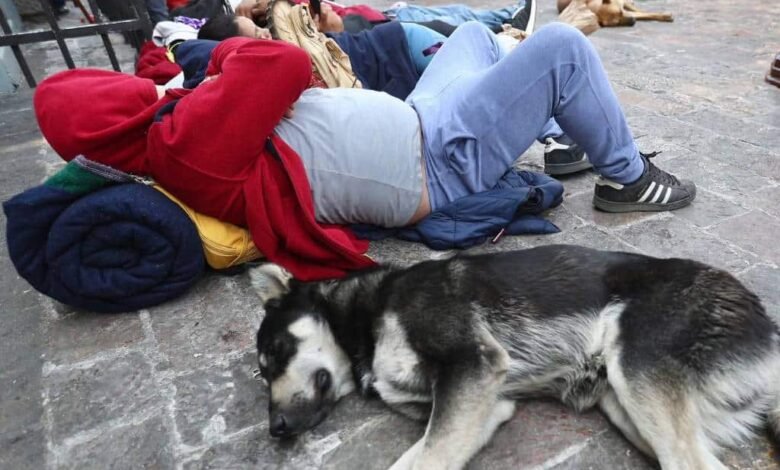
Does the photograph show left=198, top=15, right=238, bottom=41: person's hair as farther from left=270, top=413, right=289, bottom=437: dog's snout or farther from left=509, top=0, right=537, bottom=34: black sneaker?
left=509, top=0, right=537, bottom=34: black sneaker

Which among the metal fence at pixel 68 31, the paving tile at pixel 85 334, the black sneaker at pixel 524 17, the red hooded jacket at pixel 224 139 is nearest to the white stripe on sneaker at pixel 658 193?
the red hooded jacket at pixel 224 139

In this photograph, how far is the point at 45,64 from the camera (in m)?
8.80

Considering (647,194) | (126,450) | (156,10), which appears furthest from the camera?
(156,10)

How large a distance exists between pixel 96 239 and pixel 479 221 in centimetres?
232

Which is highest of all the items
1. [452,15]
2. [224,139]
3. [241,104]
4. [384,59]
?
[241,104]

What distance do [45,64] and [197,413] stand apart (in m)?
8.80

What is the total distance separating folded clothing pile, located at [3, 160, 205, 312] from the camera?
2.86 m

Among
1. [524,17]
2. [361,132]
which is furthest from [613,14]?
[361,132]

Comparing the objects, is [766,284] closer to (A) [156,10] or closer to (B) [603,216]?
(B) [603,216]

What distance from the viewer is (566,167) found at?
169 inches

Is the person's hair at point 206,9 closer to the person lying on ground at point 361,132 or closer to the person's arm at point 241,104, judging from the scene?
the person lying on ground at point 361,132

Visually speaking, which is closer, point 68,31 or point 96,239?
point 96,239

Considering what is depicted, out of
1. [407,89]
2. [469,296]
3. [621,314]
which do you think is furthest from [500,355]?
[407,89]

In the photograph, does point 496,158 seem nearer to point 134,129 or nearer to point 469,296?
Result: point 469,296
